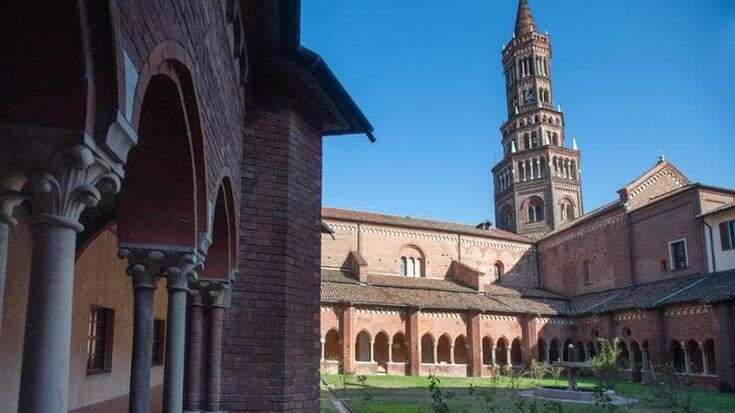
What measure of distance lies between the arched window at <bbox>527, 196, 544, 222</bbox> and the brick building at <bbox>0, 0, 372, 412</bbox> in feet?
136

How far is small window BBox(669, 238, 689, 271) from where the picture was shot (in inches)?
1218

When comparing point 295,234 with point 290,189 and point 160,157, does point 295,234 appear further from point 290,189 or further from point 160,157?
point 160,157

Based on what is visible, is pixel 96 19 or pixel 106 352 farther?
pixel 106 352

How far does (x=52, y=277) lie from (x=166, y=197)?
1.91 m

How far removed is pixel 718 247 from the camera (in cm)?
2862

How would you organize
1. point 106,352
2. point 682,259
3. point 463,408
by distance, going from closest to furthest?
1. point 106,352
2. point 463,408
3. point 682,259

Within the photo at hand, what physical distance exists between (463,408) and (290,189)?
37.7 ft

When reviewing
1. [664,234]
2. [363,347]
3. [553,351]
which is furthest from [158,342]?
[553,351]

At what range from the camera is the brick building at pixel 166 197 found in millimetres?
2471

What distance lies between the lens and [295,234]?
23.4 ft

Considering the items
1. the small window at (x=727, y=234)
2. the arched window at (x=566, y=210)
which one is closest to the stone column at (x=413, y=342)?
the small window at (x=727, y=234)

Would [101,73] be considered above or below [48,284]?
above

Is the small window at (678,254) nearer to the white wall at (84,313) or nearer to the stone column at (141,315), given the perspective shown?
the white wall at (84,313)

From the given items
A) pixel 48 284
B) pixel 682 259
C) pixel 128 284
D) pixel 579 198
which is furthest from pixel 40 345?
pixel 579 198
